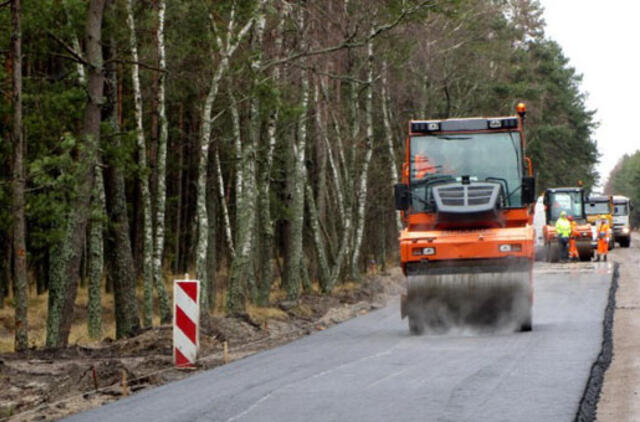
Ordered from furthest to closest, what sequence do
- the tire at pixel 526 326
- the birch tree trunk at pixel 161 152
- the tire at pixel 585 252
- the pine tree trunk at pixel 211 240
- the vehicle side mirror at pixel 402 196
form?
1. the tire at pixel 585 252
2. the pine tree trunk at pixel 211 240
3. the birch tree trunk at pixel 161 152
4. the vehicle side mirror at pixel 402 196
5. the tire at pixel 526 326

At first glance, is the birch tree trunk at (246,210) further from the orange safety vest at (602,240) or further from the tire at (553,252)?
the orange safety vest at (602,240)

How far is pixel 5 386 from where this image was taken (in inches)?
552

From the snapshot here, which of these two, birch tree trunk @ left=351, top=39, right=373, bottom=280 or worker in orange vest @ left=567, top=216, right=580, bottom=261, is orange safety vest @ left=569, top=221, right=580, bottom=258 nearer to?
worker in orange vest @ left=567, top=216, right=580, bottom=261

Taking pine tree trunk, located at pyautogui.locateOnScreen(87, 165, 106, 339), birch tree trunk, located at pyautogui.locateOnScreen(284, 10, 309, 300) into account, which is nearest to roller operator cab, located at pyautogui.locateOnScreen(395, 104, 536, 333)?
pine tree trunk, located at pyautogui.locateOnScreen(87, 165, 106, 339)

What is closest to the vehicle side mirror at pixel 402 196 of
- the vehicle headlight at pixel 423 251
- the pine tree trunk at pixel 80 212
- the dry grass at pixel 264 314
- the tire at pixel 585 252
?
the vehicle headlight at pixel 423 251

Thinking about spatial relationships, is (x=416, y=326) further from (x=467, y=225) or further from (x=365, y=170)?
(x=365, y=170)

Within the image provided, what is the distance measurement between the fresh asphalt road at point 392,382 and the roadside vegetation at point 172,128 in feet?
17.8

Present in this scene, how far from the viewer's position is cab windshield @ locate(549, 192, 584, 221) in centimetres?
4638

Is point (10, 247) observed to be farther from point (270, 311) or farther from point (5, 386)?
point (5, 386)

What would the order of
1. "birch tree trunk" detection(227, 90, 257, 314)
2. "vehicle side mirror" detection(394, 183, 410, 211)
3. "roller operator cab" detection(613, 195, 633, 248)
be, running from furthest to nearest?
1. "roller operator cab" detection(613, 195, 633, 248)
2. "birch tree trunk" detection(227, 90, 257, 314)
3. "vehicle side mirror" detection(394, 183, 410, 211)

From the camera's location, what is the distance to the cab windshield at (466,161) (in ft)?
64.7

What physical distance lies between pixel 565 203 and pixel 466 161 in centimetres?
2776

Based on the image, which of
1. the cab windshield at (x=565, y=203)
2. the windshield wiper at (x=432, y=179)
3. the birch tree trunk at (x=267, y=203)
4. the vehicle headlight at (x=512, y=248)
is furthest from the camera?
the cab windshield at (x=565, y=203)

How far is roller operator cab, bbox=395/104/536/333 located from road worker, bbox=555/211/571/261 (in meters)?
22.2
